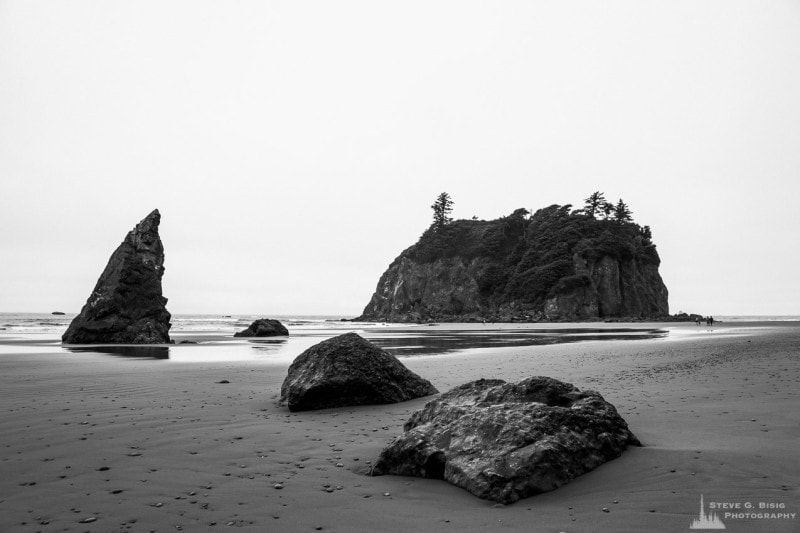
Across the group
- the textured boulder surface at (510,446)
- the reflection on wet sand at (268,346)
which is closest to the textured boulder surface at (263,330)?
the reflection on wet sand at (268,346)

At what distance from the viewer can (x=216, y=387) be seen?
11109 mm

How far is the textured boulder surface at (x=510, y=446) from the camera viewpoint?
14.6ft

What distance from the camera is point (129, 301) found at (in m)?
29.7

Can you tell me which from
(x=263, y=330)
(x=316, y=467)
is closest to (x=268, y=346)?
(x=263, y=330)

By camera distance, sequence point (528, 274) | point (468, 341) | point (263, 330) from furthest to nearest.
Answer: point (528, 274) → point (263, 330) → point (468, 341)

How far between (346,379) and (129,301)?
26.4 m

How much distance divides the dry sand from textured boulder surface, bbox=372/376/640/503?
17 centimetres

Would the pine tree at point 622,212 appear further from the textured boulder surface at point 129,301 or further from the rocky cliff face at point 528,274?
the textured boulder surface at point 129,301

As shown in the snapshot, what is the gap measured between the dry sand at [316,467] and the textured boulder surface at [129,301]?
20.4 metres

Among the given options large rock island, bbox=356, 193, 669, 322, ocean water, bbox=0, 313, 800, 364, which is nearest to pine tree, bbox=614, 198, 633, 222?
large rock island, bbox=356, 193, 669, 322

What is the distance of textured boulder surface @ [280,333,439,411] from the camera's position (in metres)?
8.91

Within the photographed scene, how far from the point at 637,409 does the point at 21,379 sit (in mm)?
14649

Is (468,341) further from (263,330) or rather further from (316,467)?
(316,467)

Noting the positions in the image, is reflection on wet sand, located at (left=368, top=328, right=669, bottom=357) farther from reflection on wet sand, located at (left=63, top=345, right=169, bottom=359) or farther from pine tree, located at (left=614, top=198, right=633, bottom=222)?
pine tree, located at (left=614, top=198, right=633, bottom=222)
